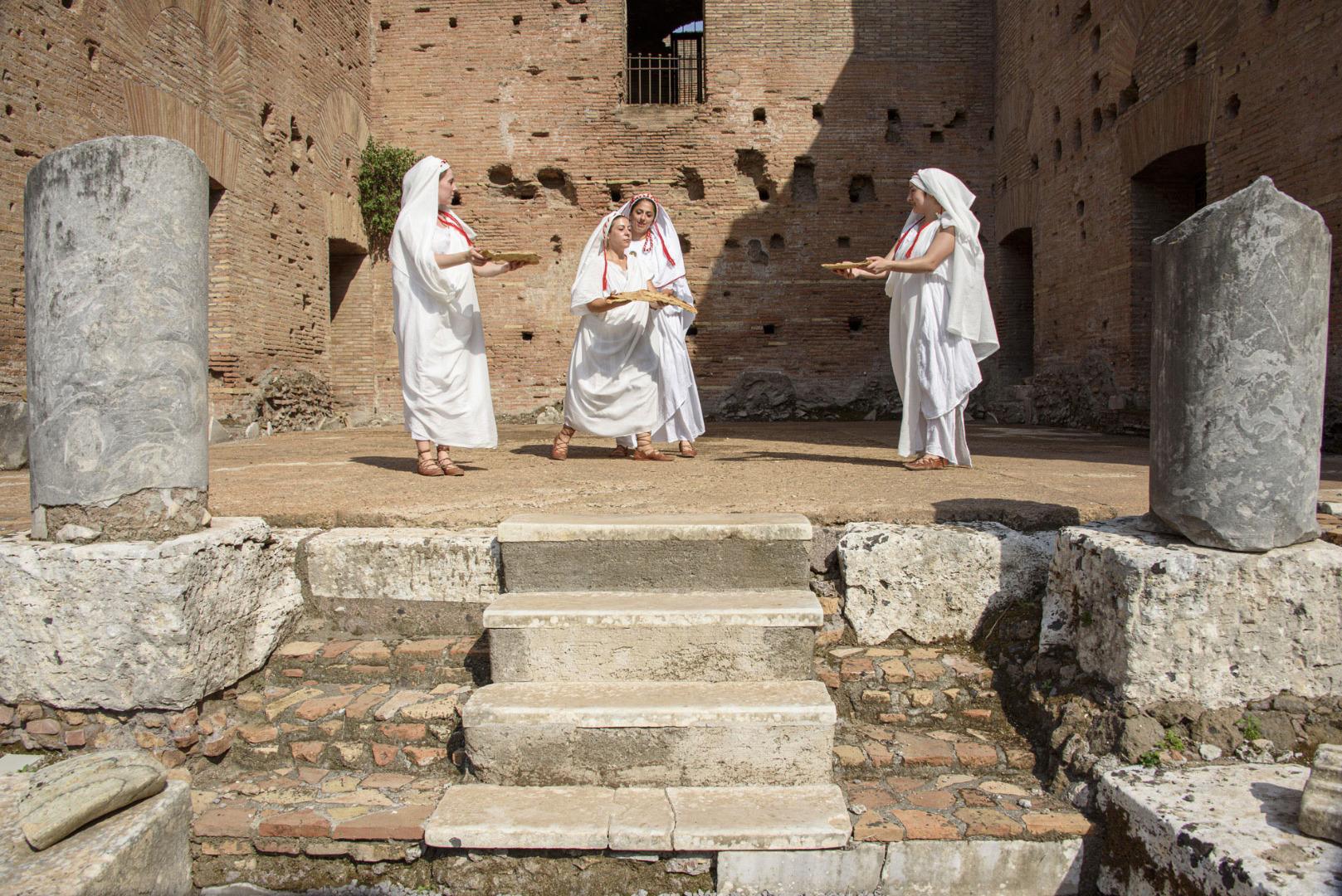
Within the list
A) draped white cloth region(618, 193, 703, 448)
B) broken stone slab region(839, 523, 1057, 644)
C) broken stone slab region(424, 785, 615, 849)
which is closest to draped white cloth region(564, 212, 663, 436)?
draped white cloth region(618, 193, 703, 448)

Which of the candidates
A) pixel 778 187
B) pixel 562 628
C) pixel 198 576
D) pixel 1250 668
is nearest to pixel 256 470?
pixel 198 576

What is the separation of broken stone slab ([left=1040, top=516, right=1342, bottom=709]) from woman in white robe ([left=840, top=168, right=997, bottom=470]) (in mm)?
2213

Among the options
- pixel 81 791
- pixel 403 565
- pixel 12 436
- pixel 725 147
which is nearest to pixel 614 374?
pixel 403 565

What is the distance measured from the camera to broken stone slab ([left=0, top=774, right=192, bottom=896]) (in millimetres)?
2152

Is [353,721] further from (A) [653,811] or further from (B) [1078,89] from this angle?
(B) [1078,89]

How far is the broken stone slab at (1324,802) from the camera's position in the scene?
2.11 m

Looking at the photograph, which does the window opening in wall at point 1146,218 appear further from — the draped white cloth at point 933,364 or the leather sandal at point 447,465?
the leather sandal at point 447,465

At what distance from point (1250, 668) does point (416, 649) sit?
2674 mm

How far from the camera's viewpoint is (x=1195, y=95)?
777 centimetres

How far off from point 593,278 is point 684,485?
1.74m

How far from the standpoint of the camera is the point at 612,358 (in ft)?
18.4

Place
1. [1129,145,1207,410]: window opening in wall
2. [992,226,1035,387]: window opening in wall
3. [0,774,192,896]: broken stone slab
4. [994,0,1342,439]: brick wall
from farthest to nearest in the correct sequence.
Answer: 1. [992,226,1035,387]: window opening in wall
2. [1129,145,1207,410]: window opening in wall
3. [994,0,1342,439]: brick wall
4. [0,774,192,896]: broken stone slab

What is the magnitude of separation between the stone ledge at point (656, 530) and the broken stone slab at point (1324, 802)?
5.10ft

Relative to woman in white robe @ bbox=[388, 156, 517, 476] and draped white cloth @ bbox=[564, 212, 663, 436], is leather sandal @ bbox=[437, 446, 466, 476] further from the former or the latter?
draped white cloth @ bbox=[564, 212, 663, 436]
